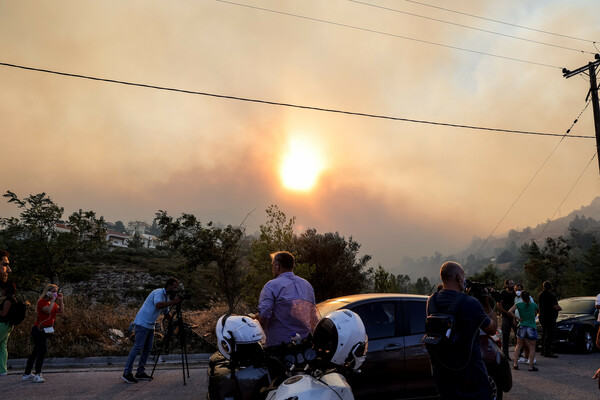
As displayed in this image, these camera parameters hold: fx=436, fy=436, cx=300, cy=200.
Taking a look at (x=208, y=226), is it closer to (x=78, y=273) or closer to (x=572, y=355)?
(x=572, y=355)

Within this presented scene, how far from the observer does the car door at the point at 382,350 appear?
5.37m

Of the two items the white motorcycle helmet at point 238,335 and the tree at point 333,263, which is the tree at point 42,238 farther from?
the white motorcycle helmet at point 238,335

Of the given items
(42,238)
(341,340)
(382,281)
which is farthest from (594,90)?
(42,238)

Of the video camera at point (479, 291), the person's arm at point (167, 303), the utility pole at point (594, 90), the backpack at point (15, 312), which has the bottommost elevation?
the backpack at point (15, 312)

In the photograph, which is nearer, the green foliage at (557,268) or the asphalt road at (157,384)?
the asphalt road at (157,384)

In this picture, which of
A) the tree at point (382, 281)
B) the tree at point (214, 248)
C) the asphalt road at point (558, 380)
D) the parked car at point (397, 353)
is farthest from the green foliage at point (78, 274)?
the parked car at point (397, 353)

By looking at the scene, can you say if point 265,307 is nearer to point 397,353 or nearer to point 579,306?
point 397,353

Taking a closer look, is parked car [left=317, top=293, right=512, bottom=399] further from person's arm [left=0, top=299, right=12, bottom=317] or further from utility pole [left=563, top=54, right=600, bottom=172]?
utility pole [left=563, top=54, right=600, bottom=172]

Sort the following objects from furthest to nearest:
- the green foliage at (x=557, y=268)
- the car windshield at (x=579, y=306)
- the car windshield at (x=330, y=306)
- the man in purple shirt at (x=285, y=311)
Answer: the green foliage at (x=557, y=268) < the car windshield at (x=579, y=306) < the car windshield at (x=330, y=306) < the man in purple shirt at (x=285, y=311)

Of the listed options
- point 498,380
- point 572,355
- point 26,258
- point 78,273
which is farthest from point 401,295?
point 78,273

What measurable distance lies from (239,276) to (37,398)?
9.62 m

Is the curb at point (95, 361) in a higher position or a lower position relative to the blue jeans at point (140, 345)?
lower

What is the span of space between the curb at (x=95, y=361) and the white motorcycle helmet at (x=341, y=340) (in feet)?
24.9

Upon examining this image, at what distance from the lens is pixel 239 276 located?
52.5 ft
